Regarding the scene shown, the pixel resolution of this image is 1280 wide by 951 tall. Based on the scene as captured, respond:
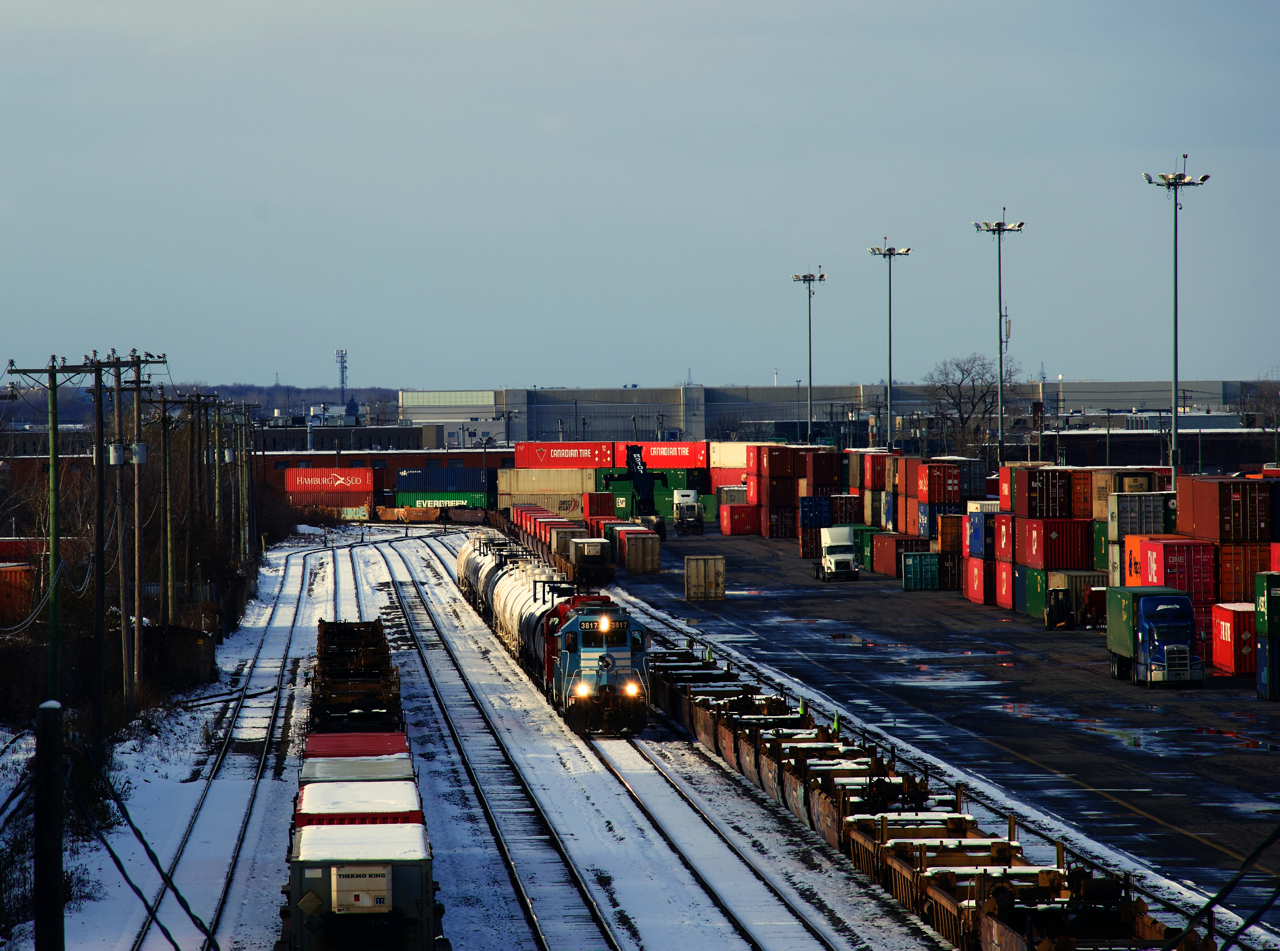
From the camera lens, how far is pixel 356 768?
20922 mm

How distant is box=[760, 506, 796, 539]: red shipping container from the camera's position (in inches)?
3910

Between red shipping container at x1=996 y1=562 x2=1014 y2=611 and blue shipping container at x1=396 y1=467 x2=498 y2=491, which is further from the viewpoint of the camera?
blue shipping container at x1=396 y1=467 x2=498 y2=491

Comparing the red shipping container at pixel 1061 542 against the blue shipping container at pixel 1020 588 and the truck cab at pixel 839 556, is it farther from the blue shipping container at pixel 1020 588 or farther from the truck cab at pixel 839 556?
the truck cab at pixel 839 556

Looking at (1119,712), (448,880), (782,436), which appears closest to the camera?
(448,880)

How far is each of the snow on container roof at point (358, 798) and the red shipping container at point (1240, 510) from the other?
33525 mm

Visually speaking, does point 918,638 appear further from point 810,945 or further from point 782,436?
point 782,436

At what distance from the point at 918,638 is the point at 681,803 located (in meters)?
26.4

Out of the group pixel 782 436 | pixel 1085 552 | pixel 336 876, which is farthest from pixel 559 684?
pixel 782 436

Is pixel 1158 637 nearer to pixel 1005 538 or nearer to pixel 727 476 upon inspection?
pixel 1005 538

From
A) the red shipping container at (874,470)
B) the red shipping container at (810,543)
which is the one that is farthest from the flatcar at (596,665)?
the red shipping container at (874,470)

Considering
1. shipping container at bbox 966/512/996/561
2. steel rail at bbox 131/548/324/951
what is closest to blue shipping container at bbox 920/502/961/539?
shipping container at bbox 966/512/996/561

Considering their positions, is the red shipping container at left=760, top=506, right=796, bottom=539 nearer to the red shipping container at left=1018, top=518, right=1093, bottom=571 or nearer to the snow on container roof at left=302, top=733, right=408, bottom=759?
the red shipping container at left=1018, top=518, right=1093, bottom=571

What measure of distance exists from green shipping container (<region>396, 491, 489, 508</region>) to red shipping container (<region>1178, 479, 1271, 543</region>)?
8994cm

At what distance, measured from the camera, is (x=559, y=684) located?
115 feet
